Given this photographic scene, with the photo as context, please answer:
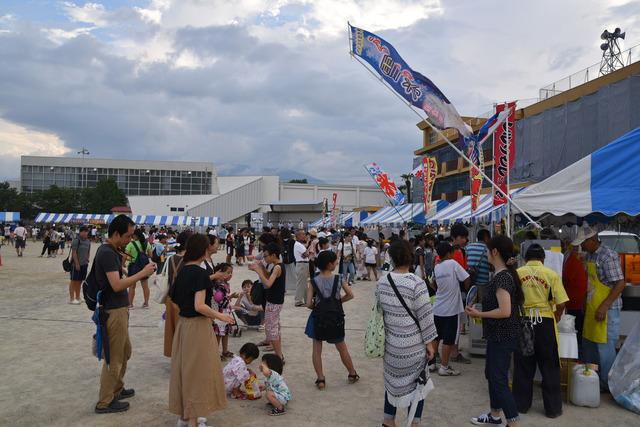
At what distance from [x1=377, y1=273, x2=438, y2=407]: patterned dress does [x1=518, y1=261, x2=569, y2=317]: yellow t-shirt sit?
127 cm

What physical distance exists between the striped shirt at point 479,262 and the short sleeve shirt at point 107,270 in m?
4.25

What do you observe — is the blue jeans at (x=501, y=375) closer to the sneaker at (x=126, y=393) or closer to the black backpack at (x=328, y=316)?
the black backpack at (x=328, y=316)

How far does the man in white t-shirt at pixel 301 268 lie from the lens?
11.2 metres

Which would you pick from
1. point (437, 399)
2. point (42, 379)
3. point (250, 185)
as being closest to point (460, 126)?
point (437, 399)

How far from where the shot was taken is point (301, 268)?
37.3 ft

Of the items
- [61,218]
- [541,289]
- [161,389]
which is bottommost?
[161,389]

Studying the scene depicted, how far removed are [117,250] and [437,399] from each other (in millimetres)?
3595

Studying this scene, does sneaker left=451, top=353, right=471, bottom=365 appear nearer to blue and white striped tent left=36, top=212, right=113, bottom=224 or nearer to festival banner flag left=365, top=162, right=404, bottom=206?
festival banner flag left=365, top=162, right=404, bottom=206

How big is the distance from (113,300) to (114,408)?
1.04 metres

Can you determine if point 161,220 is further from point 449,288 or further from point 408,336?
point 408,336

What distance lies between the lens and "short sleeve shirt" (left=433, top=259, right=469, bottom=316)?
229 inches

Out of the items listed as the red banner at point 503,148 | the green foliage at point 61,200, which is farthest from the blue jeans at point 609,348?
the green foliage at point 61,200

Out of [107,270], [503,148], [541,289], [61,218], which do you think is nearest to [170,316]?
[107,270]

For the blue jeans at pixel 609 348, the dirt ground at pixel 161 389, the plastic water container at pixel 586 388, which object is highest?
the blue jeans at pixel 609 348
